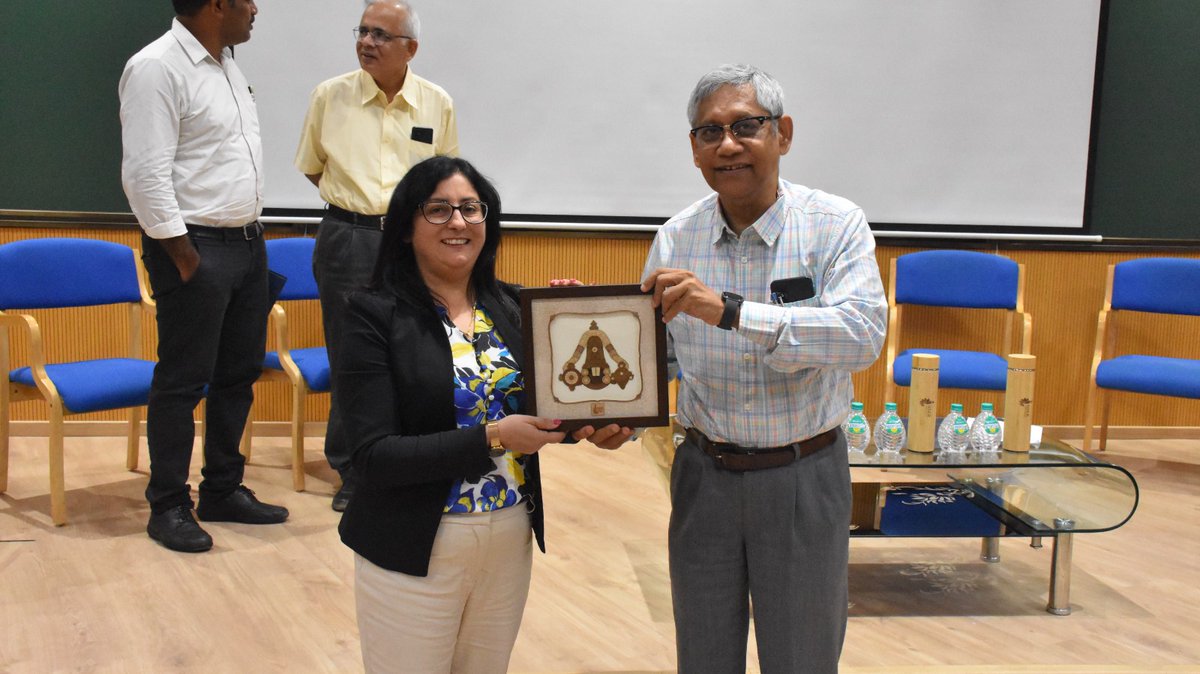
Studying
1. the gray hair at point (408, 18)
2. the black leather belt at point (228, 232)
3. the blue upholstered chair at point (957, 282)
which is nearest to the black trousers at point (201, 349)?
the black leather belt at point (228, 232)

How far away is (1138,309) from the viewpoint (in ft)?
15.6

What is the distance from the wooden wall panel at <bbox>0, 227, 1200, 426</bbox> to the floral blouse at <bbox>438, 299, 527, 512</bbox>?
3.02 m

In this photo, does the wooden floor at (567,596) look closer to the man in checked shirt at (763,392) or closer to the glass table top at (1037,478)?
the glass table top at (1037,478)

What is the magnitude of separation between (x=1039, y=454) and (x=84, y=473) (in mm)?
3593

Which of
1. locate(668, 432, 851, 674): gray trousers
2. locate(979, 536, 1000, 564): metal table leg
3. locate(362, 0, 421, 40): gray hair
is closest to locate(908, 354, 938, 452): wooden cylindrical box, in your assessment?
locate(979, 536, 1000, 564): metal table leg

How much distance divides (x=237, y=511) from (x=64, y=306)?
1.07 metres

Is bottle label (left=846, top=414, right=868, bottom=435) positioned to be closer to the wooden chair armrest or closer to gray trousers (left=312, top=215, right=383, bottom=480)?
gray trousers (left=312, top=215, right=383, bottom=480)

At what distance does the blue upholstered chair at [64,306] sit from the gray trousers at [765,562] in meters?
2.52

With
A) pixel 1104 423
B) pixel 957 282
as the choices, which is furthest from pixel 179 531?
pixel 1104 423

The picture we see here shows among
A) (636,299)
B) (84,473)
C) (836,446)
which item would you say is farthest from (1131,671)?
(84,473)

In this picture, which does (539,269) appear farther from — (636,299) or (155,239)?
(636,299)

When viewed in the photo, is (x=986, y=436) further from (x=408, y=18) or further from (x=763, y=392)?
(x=408, y=18)

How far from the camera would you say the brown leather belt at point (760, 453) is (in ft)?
5.69

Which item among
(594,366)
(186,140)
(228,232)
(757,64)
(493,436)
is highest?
(757,64)
